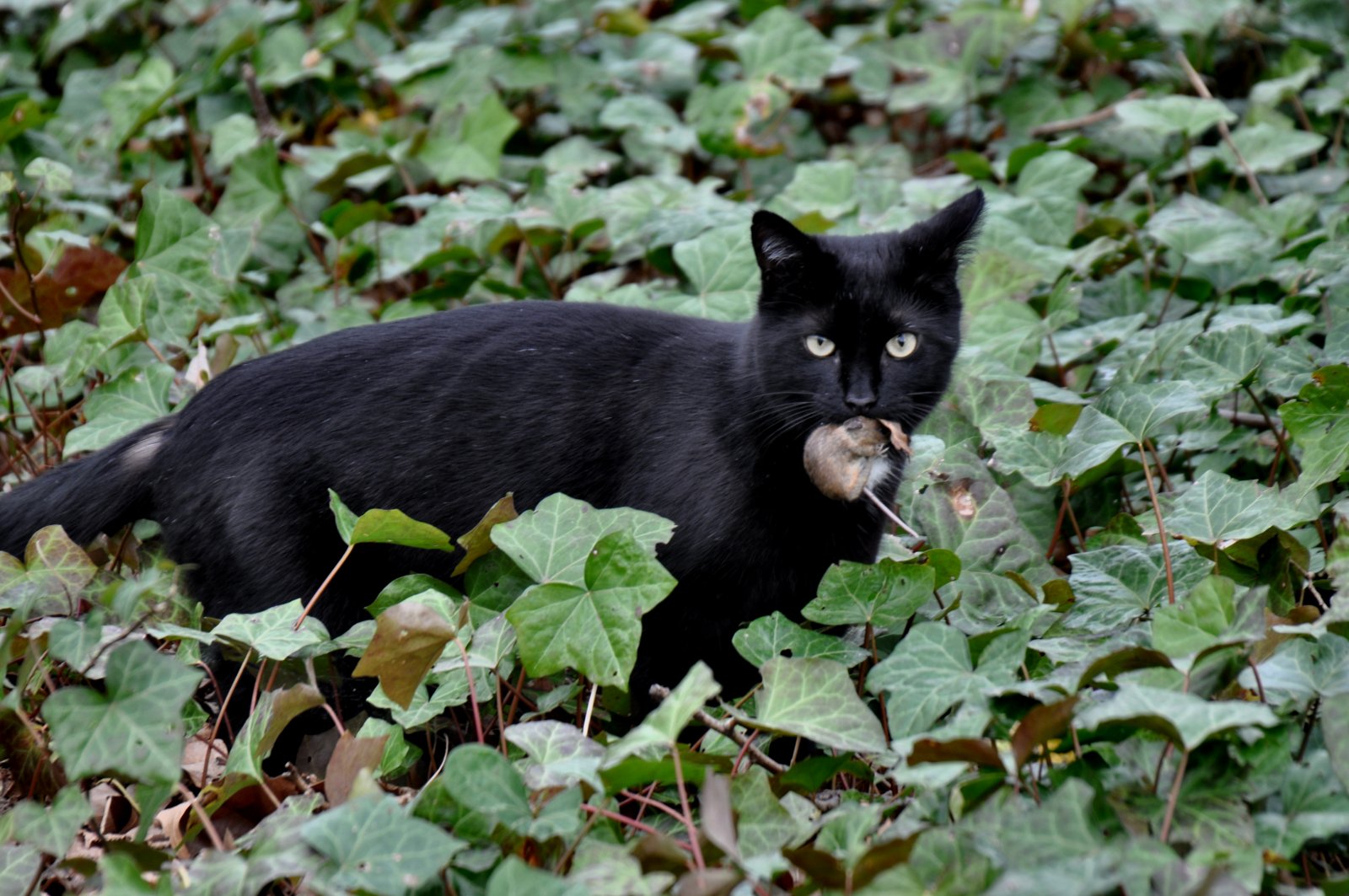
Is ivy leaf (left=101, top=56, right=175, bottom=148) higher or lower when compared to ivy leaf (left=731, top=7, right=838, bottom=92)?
higher

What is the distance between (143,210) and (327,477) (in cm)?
112

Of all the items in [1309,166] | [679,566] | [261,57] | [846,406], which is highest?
[261,57]

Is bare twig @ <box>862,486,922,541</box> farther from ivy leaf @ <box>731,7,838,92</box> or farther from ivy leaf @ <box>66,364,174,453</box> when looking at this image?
ivy leaf @ <box>731,7,838,92</box>

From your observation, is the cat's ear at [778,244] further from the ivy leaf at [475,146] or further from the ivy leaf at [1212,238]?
the ivy leaf at [475,146]

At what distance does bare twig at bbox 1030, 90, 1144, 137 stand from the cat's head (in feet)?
6.90

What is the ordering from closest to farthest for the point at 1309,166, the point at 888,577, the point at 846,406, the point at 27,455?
the point at 888,577, the point at 846,406, the point at 27,455, the point at 1309,166

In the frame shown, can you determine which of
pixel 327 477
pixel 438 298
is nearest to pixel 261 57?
pixel 438 298

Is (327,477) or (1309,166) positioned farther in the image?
(1309,166)

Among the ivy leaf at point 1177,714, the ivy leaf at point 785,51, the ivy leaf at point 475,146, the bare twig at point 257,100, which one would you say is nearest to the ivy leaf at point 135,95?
the bare twig at point 257,100

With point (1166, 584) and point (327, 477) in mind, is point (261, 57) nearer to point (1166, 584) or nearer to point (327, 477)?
point (327, 477)

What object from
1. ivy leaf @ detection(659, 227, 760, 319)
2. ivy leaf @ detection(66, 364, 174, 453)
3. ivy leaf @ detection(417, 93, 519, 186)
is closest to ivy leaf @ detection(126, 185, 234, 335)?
ivy leaf @ detection(66, 364, 174, 453)

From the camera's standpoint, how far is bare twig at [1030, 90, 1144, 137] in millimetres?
4464

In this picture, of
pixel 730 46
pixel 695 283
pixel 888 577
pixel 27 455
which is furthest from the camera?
pixel 730 46

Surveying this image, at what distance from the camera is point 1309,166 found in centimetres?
434
